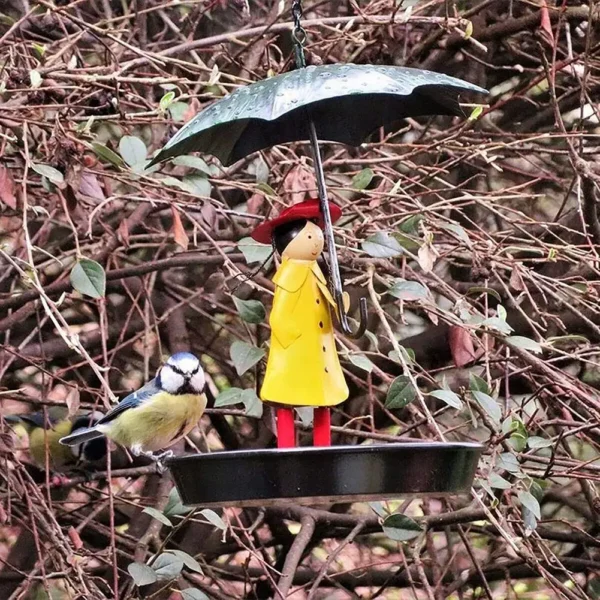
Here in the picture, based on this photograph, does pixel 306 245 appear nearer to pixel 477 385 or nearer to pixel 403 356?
pixel 403 356

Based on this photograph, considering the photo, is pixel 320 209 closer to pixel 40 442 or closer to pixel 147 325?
pixel 147 325

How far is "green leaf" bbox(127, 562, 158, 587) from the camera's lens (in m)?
2.03

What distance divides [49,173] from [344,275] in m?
0.78

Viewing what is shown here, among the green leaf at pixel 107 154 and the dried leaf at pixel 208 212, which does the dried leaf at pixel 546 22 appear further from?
the green leaf at pixel 107 154

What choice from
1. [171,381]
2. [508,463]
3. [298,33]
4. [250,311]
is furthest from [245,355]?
[298,33]

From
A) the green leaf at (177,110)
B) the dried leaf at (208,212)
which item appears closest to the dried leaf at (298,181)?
the dried leaf at (208,212)

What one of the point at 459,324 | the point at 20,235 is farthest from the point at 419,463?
the point at 20,235

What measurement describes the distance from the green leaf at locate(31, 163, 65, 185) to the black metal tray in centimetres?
77

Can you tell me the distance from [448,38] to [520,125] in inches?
14.7

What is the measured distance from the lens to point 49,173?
2.02 metres

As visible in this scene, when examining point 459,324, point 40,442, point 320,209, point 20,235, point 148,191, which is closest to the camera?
point 320,209

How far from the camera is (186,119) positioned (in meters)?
2.26

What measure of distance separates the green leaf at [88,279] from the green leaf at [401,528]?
0.70 m

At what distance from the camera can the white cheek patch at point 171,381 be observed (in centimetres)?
211
